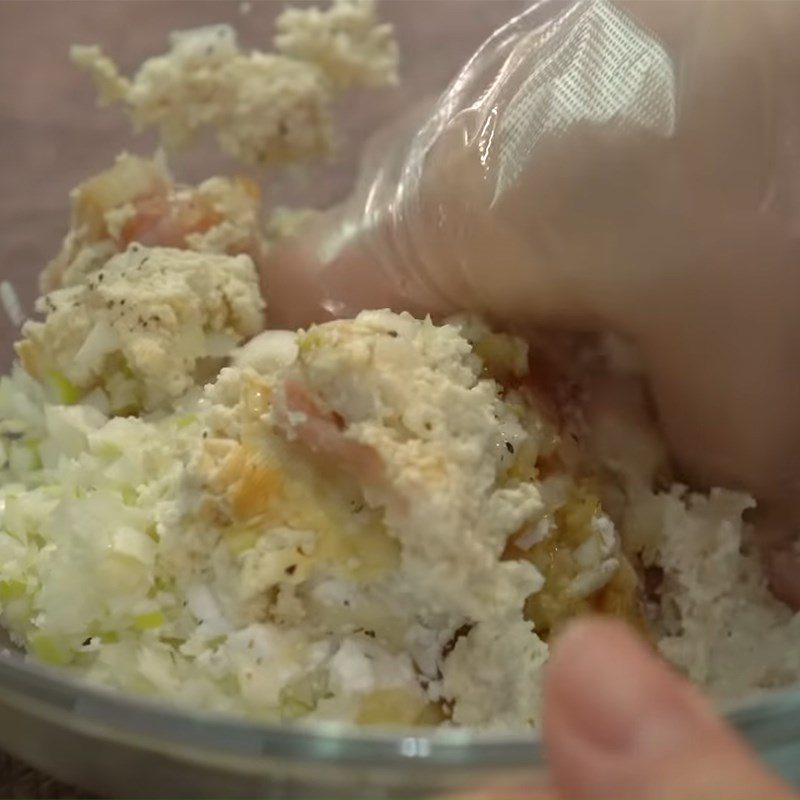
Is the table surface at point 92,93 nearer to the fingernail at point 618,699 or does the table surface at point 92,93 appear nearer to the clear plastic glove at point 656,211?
the clear plastic glove at point 656,211

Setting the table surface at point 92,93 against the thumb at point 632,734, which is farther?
the table surface at point 92,93

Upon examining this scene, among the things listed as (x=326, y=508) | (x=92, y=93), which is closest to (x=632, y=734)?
(x=326, y=508)

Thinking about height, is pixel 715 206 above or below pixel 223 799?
above

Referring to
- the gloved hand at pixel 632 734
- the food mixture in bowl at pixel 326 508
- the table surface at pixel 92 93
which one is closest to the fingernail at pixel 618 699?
the gloved hand at pixel 632 734

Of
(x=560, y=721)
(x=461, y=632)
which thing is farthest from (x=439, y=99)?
(x=560, y=721)

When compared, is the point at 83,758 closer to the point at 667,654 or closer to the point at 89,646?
the point at 89,646

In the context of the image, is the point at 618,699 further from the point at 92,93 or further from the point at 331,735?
the point at 92,93

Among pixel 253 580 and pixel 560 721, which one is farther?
pixel 253 580

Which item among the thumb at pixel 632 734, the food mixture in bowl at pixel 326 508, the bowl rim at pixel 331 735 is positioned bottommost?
the food mixture in bowl at pixel 326 508
